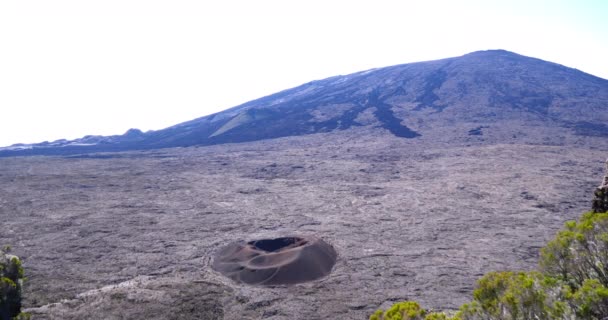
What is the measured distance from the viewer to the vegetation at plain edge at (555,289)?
367 cm

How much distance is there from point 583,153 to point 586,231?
29.1 metres

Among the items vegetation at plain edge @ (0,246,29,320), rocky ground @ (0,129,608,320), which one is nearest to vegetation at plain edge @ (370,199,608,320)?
rocky ground @ (0,129,608,320)

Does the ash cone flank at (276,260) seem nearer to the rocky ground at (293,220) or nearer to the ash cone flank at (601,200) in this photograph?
the rocky ground at (293,220)

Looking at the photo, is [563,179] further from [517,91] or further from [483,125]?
[517,91]

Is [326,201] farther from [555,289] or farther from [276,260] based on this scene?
[555,289]

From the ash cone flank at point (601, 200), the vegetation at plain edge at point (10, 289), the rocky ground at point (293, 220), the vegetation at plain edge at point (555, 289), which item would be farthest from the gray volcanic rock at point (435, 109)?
the vegetation at plain edge at point (10, 289)

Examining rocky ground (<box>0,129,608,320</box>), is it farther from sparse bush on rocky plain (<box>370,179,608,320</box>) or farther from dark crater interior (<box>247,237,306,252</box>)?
sparse bush on rocky plain (<box>370,179,608,320</box>)

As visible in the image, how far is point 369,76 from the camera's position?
2496 inches

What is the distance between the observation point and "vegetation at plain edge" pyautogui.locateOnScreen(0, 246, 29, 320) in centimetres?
669

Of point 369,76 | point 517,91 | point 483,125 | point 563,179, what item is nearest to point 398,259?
point 563,179

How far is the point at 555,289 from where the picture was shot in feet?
13.1

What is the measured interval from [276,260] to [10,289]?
7.30m

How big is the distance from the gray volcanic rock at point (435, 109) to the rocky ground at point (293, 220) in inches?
227

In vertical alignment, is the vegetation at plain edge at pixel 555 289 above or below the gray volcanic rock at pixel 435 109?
below
